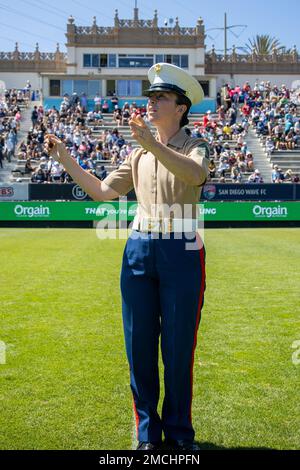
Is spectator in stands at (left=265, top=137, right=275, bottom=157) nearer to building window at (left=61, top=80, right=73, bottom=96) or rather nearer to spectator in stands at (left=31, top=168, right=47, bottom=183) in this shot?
spectator in stands at (left=31, top=168, right=47, bottom=183)

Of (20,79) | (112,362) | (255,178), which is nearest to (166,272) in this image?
(112,362)

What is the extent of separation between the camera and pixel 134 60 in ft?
178

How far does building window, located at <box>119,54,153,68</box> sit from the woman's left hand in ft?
171

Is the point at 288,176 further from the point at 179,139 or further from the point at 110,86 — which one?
the point at 179,139

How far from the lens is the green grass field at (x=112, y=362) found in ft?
15.9

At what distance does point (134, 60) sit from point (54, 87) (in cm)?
847

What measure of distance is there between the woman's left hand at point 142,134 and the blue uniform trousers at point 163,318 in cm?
73

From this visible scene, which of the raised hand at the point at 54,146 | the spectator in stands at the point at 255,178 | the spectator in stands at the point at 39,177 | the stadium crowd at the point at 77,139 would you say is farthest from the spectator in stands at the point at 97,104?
the raised hand at the point at 54,146

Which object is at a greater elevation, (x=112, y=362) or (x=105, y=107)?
(x=105, y=107)

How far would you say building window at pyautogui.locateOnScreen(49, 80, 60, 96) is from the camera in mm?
49250

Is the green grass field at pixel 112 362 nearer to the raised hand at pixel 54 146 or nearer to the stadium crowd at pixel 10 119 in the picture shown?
the raised hand at pixel 54 146

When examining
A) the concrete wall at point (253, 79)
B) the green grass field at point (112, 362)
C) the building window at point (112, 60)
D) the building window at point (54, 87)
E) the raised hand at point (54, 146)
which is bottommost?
the green grass field at point (112, 362)

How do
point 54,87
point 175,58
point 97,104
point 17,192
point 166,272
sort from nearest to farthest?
point 166,272 → point 17,192 → point 97,104 → point 54,87 → point 175,58

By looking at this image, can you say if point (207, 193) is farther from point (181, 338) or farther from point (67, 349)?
point (181, 338)
